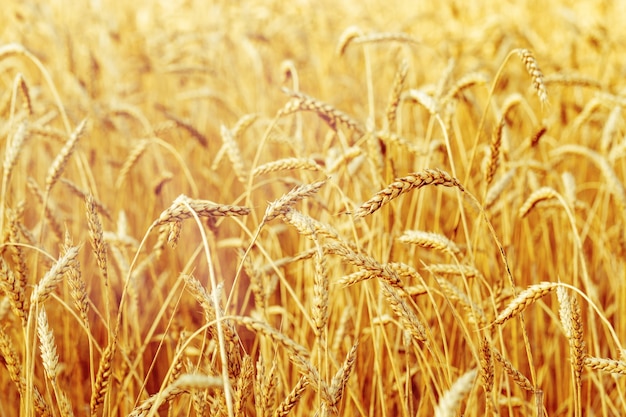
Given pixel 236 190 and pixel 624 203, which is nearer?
pixel 624 203

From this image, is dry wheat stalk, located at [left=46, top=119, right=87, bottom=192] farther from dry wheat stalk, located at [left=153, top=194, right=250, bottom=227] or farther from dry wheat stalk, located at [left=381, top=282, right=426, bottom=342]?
dry wheat stalk, located at [left=381, top=282, right=426, bottom=342]

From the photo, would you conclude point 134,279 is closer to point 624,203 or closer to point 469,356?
point 469,356

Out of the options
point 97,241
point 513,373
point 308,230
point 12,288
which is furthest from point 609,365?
point 12,288

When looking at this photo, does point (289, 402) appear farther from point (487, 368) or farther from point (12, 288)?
point (12, 288)

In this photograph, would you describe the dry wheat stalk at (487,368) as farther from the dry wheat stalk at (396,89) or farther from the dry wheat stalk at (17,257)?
the dry wheat stalk at (17,257)

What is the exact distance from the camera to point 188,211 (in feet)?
3.07

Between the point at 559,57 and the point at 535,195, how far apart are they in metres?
2.81

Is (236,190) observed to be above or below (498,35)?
below

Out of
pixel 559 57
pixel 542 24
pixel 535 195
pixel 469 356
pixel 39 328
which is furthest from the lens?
pixel 542 24

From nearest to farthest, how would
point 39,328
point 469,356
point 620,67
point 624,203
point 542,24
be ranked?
point 39,328 < point 624,203 < point 469,356 < point 620,67 < point 542,24

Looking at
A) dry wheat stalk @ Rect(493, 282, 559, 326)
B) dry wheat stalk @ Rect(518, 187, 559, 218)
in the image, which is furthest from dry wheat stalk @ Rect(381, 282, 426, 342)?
→ dry wheat stalk @ Rect(518, 187, 559, 218)

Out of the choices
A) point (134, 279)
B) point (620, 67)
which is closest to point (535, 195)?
point (134, 279)

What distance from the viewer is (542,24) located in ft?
15.1

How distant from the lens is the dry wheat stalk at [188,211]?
0.91m
